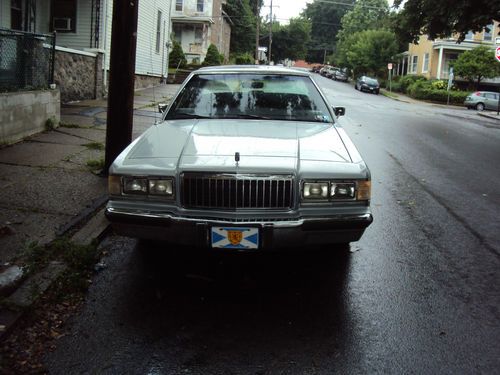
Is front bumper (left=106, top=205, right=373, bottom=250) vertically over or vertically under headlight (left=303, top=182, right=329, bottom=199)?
under

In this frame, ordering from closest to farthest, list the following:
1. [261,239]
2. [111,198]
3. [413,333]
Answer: [413,333], [261,239], [111,198]

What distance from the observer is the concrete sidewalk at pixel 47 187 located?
4.74 meters

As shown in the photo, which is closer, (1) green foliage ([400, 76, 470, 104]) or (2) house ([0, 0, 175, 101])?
(2) house ([0, 0, 175, 101])

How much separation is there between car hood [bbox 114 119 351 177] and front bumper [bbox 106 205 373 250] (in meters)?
0.35

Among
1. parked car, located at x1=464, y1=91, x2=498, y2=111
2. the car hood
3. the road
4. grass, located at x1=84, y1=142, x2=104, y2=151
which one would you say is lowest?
the road

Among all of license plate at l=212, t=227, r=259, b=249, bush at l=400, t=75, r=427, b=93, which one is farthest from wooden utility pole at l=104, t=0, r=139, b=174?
bush at l=400, t=75, r=427, b=93

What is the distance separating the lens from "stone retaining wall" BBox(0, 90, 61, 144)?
8234 millimetres

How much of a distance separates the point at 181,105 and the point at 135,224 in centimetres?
193

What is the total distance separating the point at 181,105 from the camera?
5.44m

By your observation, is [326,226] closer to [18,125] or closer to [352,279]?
[352,279]

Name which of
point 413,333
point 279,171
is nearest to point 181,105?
point 279,171

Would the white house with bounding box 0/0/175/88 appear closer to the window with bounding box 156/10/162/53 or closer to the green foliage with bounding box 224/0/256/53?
Result: the window with bounding box 156/10/162/53

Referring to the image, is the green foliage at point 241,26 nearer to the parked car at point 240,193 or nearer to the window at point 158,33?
the window at point 158,33

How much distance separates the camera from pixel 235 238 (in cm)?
369
